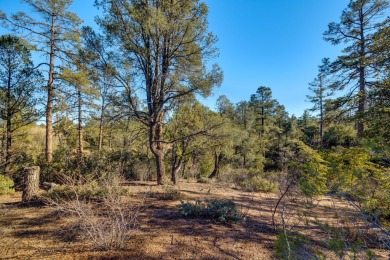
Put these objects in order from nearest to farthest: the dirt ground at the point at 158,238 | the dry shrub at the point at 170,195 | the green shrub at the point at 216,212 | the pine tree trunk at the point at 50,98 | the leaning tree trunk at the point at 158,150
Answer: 1. the dirt ground at the point at 158,238
2. the green shrub at the point at 216,212
3. the dry shrub at the point at 170,195
4. the leaning tree trunk at the point at 158,150
5. the pine tree trunk at the point at 50,98

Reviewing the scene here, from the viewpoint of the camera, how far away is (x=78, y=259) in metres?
2.57

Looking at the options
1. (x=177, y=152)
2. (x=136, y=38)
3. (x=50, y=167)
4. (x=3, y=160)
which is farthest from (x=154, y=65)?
(x=3, y=160)

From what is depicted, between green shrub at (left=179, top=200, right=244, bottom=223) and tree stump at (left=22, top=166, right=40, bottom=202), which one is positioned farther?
tree stump at (left=22, top=166, right=40, bottom=202)

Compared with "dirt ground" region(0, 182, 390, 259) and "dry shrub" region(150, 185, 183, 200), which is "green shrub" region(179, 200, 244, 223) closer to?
"dirt ground" region(0, 182, 390, 259)

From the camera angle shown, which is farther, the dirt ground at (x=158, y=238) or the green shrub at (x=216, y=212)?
the green shrub at (x=216, y=212)

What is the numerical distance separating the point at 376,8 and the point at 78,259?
13.4 metres

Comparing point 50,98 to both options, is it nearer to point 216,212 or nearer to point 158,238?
point 158,238

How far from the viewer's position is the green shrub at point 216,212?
13.2ft

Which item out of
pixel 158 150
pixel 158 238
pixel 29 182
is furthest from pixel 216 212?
pixel 29 182

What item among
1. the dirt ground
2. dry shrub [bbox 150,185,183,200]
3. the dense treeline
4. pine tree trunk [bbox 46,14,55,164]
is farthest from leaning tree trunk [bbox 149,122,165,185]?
pine tree trunk [bbox 46,14,55,164]

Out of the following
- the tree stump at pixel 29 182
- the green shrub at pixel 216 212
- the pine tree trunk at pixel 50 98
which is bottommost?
the green shrub at pixel 216 212

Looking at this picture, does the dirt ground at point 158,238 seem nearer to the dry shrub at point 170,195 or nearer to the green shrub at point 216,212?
the green shrub at point 216,212

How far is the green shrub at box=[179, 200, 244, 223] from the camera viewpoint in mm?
4020

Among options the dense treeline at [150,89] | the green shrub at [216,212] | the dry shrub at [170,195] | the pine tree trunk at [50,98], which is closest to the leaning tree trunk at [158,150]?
the dense treeline at [150,89]
